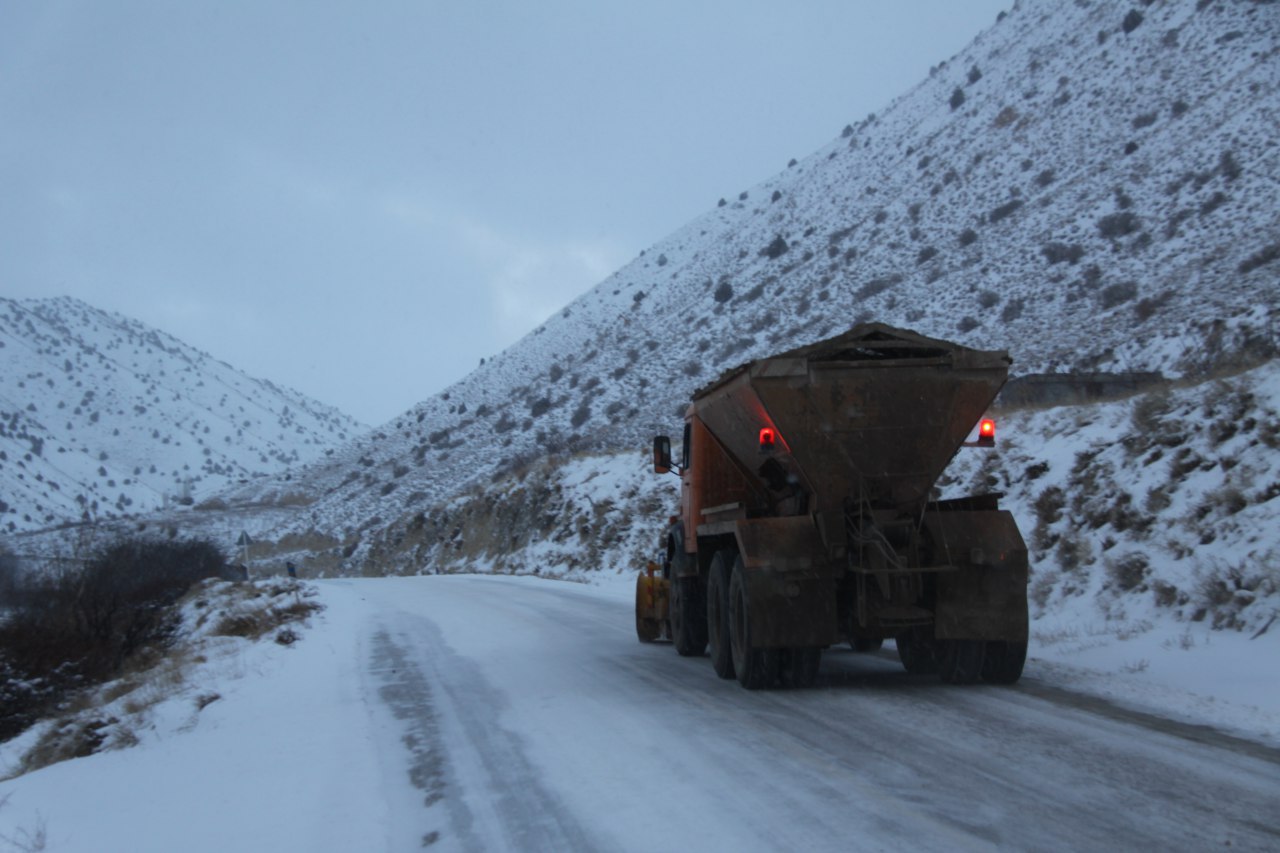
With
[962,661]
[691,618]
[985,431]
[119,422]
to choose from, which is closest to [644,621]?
[691,618]

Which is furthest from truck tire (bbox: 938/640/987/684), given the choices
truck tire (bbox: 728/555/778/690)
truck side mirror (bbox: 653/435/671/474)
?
truck side mirror (bbox: 653/435/671/474)

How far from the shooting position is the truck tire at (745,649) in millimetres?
8875

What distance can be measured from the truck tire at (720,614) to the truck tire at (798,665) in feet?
2.58

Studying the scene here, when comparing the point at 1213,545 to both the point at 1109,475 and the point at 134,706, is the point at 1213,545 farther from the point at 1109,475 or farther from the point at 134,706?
the point at 134,706

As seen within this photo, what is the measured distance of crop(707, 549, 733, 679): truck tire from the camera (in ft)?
32.3

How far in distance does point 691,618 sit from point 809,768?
599 centimetres

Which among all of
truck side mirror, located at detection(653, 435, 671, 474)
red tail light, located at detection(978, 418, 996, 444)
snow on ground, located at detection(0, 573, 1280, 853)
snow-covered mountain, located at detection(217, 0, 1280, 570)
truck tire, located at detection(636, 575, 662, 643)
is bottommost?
snow on ground, located at detection(0, 573, 1280, 853)

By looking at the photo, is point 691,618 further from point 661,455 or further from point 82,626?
point 82,626

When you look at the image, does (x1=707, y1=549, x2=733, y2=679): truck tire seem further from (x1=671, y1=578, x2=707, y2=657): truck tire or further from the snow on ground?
the snow on ground

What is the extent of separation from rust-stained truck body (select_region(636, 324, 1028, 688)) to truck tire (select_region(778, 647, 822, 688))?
1 cm

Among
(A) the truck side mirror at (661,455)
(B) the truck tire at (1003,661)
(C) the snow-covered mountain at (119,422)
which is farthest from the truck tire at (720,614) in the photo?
(C) the snow-covered mountain at (119,422)

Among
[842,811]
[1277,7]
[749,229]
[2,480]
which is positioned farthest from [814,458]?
[2,480]

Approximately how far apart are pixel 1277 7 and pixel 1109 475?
39820 millimetres

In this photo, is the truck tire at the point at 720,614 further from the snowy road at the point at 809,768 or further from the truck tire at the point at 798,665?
the truck tire at the point at 798,665
